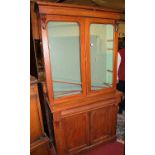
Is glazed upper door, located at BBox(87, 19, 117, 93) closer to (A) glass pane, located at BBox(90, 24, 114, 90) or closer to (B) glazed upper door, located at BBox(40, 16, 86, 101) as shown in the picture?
(A) glass pane, located at BBox(90, 24, 114, 90)

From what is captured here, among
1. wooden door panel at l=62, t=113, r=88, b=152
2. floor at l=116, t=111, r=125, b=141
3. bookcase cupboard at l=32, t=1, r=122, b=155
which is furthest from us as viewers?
floor at l=116, t=111, r=125, b=141

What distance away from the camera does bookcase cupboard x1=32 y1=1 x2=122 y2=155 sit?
1563 millimetres

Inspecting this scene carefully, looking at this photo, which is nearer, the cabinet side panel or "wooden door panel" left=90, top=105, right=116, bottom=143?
the cabinet side panel

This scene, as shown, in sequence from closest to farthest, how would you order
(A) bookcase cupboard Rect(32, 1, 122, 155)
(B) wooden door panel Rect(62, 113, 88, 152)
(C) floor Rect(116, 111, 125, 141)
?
(A) bookcase cupboard Rect(32, 1, 122, 155) < (B) wooden door panel Rect(62, 113, 88, 152) < (C) floor Rect(116, 111, 125, 141)

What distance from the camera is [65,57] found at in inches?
69.7

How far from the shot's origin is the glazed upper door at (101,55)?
5.90 ft

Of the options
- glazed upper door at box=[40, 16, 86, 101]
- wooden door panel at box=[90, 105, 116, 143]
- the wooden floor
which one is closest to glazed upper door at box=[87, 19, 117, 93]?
Result: glazed upper door at box=[40, 16, 86, 101]

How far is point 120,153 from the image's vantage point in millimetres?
2057

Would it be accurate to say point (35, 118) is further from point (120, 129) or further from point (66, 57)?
point (120, 129)

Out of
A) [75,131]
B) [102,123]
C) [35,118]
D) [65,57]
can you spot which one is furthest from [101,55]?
[35,118]
